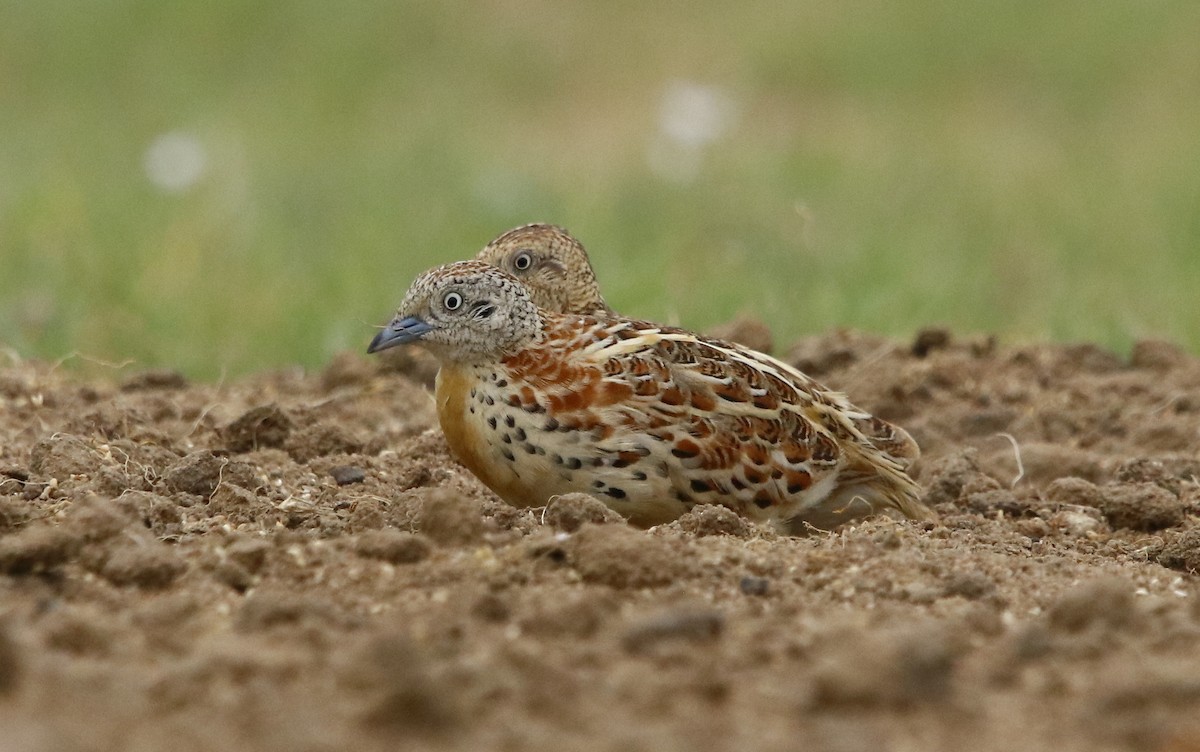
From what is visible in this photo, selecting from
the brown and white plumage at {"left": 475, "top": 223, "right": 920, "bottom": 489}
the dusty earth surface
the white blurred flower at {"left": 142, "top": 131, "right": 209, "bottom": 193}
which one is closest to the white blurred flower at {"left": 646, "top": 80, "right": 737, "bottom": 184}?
the white blurred flower at {"left": 142, "top": 131, "right": 209, "bottom": 193}

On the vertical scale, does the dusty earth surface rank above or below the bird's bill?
below

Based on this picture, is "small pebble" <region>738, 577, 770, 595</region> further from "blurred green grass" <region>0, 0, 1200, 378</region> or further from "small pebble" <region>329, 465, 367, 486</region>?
"blurred green grass" <region>0, 0, 1200, 378</region>

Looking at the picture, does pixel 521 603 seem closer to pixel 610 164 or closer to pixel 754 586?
pixel 754 586

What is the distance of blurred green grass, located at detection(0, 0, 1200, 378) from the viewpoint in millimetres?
10312

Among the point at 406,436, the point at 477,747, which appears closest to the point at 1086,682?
the point at 477,747

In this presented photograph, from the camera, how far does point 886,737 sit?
12.0 feet

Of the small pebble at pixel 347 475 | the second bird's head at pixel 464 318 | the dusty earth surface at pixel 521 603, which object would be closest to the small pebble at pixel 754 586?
the dusty earth surface at pixel 521 603

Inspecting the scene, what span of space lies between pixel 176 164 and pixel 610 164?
13.7ft

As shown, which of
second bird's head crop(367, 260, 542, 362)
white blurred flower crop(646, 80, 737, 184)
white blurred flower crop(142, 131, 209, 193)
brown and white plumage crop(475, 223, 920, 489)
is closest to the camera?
second bird's head crop(367, 260, 542, 362)

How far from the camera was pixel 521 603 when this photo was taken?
4.50m

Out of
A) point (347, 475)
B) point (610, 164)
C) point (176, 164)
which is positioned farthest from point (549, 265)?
point (610, 164)

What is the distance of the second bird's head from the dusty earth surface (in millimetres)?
521

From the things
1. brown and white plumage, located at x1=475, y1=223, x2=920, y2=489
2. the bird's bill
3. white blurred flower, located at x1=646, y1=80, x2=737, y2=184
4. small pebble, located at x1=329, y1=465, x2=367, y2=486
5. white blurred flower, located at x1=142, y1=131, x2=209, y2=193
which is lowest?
small pebble, located at x1=329, y1=465, x2=367, y2=486

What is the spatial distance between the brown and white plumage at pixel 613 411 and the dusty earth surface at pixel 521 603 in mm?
241
